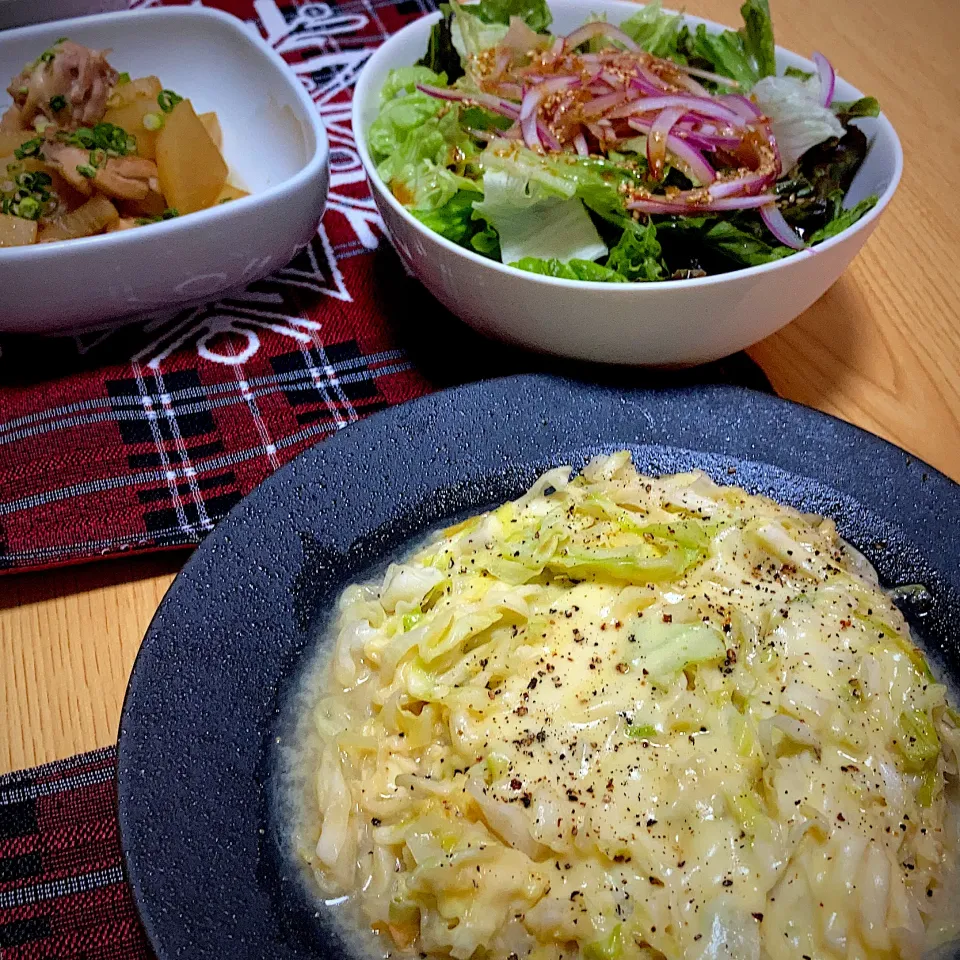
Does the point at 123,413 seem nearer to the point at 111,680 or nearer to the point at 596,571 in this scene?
the point at 111,680

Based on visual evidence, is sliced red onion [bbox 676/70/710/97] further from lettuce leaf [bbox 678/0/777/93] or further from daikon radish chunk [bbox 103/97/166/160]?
daikon radish chunk [bbox 103/97/166/160]

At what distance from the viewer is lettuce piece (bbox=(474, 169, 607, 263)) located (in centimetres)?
181

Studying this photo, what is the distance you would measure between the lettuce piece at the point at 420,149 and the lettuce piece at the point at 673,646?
1.01 meters

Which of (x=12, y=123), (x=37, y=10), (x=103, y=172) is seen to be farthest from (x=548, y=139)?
(x=37, y=10)

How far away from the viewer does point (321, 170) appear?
6.88 feet

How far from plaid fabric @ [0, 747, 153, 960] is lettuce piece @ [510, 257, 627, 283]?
112cm

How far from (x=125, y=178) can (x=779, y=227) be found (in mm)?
1478

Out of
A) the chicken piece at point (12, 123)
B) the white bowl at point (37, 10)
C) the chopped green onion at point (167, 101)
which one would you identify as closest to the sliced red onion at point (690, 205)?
the chopped green onion at point (167, 101)

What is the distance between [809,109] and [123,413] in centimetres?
158

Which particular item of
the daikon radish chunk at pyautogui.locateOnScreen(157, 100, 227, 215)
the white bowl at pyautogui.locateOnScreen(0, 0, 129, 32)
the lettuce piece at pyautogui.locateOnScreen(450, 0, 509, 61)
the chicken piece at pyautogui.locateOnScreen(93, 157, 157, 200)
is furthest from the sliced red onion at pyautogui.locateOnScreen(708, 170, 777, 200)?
the white bowl at pyautogui.locateOnScreen(0, 0, 129, 32)

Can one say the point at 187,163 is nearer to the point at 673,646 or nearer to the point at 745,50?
the point at 745,50

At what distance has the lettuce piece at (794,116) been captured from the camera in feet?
6.25

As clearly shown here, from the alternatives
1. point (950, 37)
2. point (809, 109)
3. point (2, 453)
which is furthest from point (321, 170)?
point (950, 37)

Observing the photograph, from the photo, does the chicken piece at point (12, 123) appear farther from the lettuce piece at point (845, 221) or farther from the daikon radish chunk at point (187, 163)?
the lettuce piece at point (845, 221)
